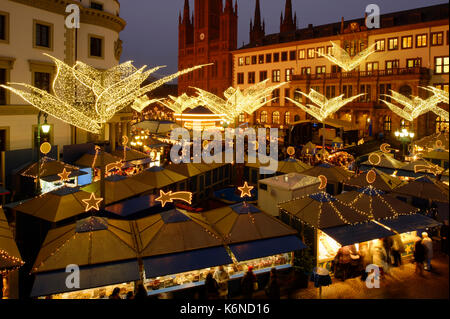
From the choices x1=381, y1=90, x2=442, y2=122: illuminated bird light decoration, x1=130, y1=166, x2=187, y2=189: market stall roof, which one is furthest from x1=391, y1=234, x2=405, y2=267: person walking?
x1=381, y1=90, x2=442, y2=122: illuminated bird light decoration

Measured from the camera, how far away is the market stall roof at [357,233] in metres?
9.79

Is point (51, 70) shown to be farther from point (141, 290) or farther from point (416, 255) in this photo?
point (416, 255)

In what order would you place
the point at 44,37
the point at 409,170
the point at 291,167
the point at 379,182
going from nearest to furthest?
the point at 379,182 < the point at 409,170 < the point at 291,167 < the point at 44,37

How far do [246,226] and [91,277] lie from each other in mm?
4255

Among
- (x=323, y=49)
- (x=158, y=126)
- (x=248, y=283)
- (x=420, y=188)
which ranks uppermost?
(x=323, y=49)

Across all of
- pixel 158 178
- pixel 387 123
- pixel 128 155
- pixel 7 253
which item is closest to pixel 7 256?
pixel 7 253

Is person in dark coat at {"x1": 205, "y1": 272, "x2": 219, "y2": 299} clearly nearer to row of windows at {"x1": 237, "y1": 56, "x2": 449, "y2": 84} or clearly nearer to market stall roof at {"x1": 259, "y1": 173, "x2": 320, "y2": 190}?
market stall roof at {"x1": 259, "y1": 173, "x2": 320, "y2": 190}

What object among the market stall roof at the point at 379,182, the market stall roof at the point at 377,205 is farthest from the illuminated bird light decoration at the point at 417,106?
the market stall roof at the point at 377,205

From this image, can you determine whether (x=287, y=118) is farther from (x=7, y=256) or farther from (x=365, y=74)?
(x=7, y=256)

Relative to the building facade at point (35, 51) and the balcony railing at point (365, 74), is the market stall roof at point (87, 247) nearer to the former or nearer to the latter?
the building facade at point (35, 51)

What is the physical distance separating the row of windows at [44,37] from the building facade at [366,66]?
24938 mm

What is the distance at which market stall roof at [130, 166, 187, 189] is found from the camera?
15.8 meters

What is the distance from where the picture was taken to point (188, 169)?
58.9ft

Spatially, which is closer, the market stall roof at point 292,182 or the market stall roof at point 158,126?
the market stall roof at point 292,182
